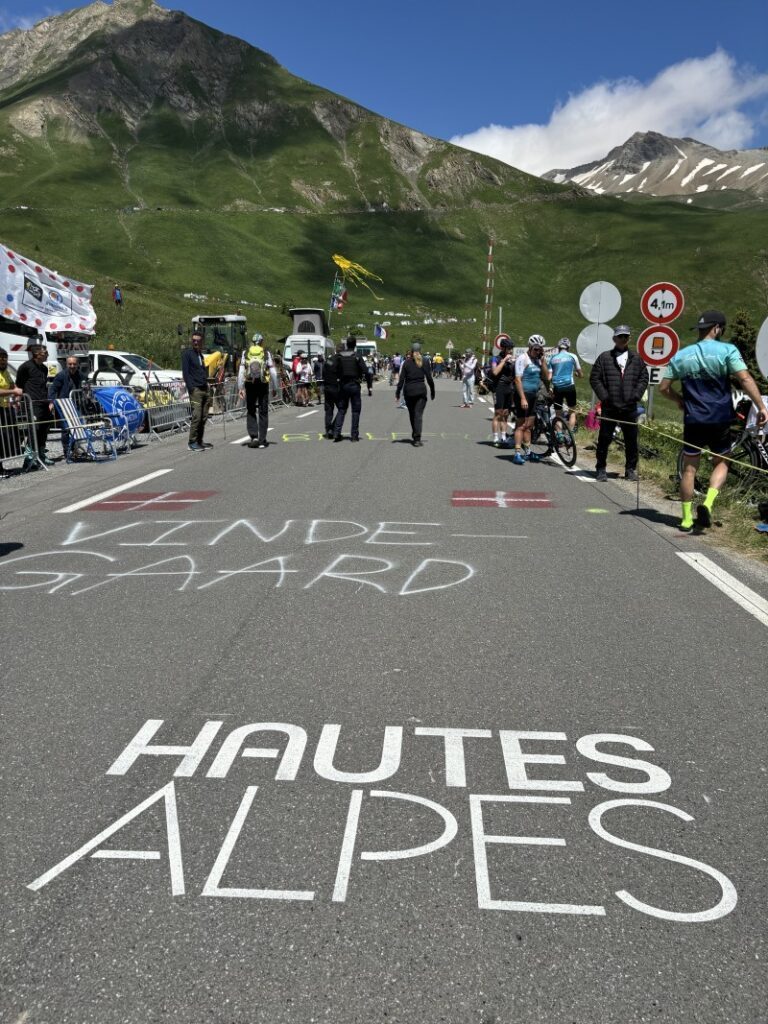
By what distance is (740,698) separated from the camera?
13.7 ft

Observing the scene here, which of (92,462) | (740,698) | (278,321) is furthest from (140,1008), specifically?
(278,321)

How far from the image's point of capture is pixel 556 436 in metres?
13.6

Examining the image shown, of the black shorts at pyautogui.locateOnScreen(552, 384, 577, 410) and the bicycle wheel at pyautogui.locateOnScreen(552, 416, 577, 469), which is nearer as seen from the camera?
the bicycle wheel at pyautogui.locateOnScreen(552, 416, 577, 469)

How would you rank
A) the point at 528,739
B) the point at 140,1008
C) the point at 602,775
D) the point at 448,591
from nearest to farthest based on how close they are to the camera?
the point at 140,1008, the point at 602,775, the point at 528,739, the point at 448,591

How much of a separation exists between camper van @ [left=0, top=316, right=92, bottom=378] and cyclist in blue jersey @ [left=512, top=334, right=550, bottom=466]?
10.3 metres

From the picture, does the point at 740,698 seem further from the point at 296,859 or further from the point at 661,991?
the point at 296,859

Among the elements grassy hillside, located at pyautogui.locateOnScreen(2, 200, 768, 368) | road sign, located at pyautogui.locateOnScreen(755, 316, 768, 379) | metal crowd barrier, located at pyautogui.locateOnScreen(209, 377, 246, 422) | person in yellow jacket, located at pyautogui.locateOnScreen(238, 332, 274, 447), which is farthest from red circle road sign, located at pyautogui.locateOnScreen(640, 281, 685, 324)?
grassy hillside, located at pyautogui.locateOnScreen(2, 200, 768, 368)

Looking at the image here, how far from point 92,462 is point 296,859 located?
12.3 m

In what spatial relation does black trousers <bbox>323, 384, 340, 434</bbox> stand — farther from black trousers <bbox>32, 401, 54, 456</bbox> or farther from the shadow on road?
the shadow on road

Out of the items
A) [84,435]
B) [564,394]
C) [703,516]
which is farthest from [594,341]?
[84,435]

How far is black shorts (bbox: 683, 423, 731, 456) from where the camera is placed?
8078 mm

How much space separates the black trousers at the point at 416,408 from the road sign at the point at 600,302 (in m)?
3.32

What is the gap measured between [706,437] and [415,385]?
8065 mm

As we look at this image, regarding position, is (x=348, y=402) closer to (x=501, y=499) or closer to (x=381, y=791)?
(x=501, y=499)
